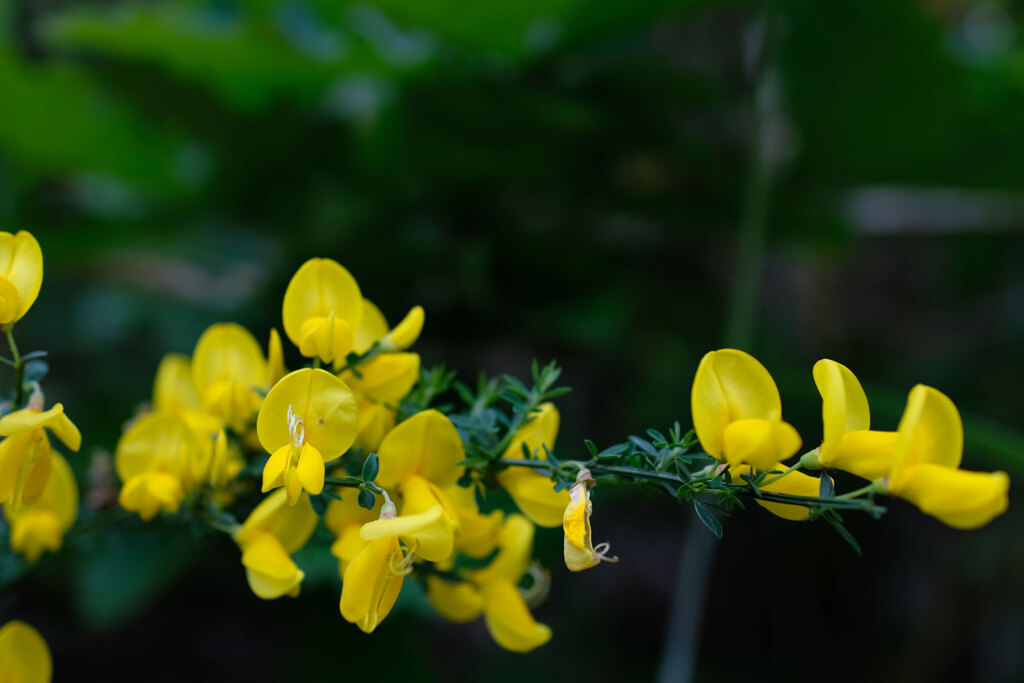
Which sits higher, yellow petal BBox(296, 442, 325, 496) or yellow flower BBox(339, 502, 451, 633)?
yellow petal BBox(296, 442, 325, 496)

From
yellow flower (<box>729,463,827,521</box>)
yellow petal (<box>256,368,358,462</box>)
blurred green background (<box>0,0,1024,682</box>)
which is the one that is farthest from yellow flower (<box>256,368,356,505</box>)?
blurred green background (<box>0,0,1024,682</box>)

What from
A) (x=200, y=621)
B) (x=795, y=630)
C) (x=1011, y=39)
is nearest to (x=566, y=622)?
(x=795, y=630)

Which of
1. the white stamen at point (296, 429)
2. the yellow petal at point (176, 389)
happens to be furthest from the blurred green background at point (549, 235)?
the white stamen at point (296, 429)

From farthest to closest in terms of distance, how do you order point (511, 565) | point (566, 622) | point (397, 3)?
point (566, 622) < point (397, 3) < point (511, 565)

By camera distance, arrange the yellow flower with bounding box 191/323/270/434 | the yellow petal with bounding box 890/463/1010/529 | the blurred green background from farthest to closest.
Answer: the blurred green background → the yellow flower with bounding box 191/323/270/434 → the yellow petal with bounding box 890/463/1010/529

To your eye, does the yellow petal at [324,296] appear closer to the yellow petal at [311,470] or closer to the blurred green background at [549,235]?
the yellow petal at [311,470]

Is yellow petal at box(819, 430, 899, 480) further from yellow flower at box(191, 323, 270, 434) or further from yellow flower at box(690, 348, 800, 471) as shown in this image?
yellow flower at box(191, 323, 270, 434)

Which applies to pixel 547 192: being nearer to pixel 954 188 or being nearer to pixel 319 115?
pixel 319 115
